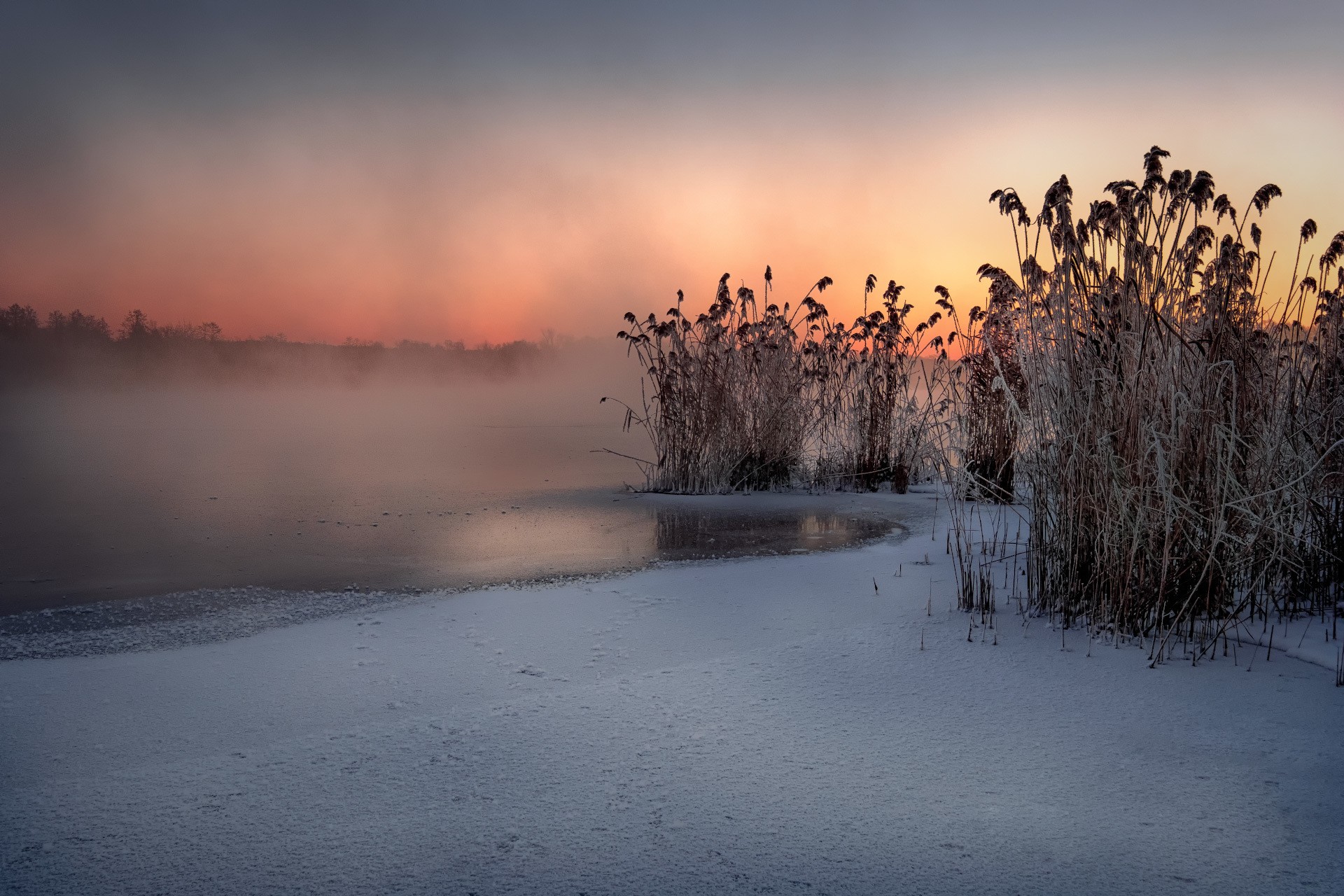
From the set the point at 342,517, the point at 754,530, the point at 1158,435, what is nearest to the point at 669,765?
the point at 1158,435

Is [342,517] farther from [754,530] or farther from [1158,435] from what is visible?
[1158,435]

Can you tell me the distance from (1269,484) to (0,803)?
13.5 feet

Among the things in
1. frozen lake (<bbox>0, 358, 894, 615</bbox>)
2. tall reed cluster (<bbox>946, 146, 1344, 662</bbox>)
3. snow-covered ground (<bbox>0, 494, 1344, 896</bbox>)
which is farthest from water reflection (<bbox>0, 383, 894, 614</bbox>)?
tall reed cluster (<bbox>946, 146, 1344, 662</bbox>)

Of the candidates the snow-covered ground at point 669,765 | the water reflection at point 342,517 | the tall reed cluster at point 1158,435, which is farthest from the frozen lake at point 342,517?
the tall reed cluster at point 1158,435

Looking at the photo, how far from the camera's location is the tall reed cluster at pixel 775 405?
25.8 feet

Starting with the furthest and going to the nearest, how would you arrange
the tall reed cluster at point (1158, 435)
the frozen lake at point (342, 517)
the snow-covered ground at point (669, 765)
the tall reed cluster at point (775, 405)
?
the tall reed cluster at point (775, 405)
the frozen lake at point (342, 517)
the tall reed cluster at point (1158, 435)
the snow-covered ground at point (669, 765)

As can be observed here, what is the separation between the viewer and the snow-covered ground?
1.73m

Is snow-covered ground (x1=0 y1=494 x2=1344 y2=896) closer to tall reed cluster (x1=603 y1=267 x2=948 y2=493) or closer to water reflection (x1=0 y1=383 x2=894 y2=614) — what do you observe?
water reflection (x1=0 y1=383 x2=894 y2=614)

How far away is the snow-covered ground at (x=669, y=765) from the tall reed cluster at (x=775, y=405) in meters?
4.54

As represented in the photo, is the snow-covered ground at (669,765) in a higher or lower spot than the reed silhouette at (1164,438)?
lower

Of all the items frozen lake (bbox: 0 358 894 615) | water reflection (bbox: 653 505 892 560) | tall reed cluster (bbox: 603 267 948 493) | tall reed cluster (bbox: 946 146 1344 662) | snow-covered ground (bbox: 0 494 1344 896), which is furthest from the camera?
tall reed cluster (bbox: 603 267 948 493)

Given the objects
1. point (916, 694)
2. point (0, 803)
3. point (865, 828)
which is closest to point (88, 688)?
point (0, 803)

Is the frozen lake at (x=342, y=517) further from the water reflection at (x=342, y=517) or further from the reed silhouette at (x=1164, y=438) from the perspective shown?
the reed silhouette at (x=1164, y=438)

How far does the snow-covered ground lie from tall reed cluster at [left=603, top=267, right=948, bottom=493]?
4.54 meters
